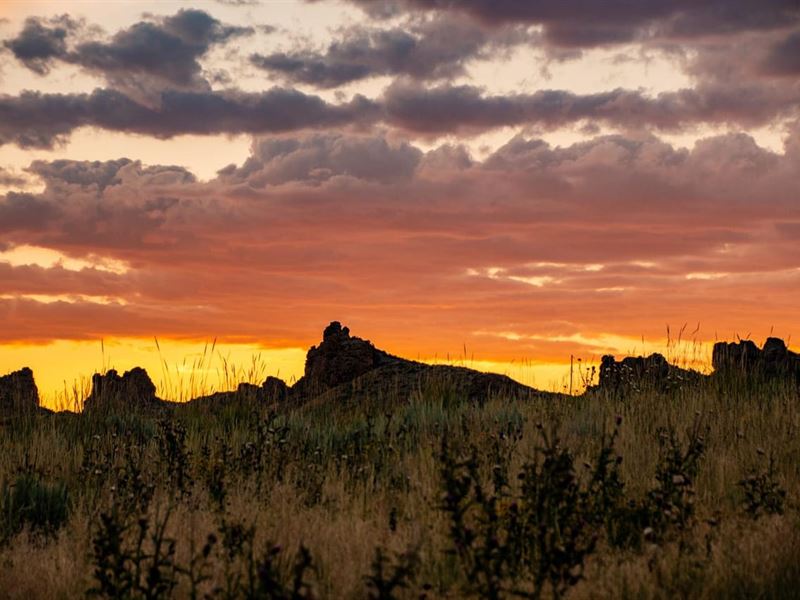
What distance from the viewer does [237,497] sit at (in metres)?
9.01

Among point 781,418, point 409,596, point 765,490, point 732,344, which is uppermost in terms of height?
point 732,344

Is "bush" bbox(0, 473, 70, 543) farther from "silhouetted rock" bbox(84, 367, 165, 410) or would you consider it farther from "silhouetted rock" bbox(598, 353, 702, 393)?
"silhouetted rock" bbox(598, 353, 702, 393)

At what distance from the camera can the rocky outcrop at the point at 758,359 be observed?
16969 mm

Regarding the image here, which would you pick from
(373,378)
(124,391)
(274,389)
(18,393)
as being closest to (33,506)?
(373,378)

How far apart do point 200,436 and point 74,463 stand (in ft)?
7.09

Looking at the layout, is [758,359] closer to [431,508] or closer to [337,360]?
[337,360]

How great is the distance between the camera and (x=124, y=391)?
1975cm

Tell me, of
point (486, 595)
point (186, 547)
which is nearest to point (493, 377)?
Result: point (186, 547)

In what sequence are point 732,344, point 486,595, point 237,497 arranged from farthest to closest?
1. point 732,344
2. point 237,497
3. point 486,595

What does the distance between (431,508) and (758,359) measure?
11513 millimetres

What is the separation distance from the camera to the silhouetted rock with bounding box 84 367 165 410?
718 inches

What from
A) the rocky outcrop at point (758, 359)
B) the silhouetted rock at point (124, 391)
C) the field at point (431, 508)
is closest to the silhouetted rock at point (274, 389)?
the silhouetted rock at point (124, 391)

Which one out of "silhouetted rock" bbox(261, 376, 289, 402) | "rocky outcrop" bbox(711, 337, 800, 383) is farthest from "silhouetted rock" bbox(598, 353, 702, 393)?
"silhouetted rock" bbox(261, 376, 289, 402)

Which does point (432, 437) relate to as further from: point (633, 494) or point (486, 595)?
point (486, 595)
